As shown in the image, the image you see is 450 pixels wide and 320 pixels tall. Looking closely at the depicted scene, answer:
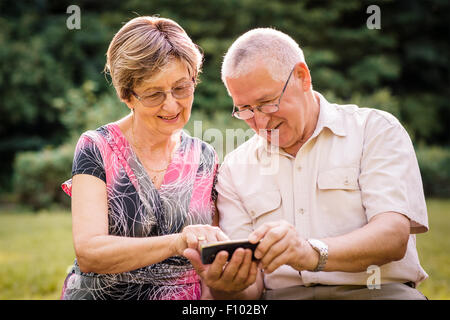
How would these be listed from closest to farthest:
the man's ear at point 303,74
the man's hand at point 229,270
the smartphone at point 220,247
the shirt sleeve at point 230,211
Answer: the smartphone at point 220,247 → the man's hand at point 229,270 → the man's ear at point 303,74 → the shirt sleeve at point 230,211

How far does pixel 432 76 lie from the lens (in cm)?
1934

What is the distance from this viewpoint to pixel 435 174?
1377 cm

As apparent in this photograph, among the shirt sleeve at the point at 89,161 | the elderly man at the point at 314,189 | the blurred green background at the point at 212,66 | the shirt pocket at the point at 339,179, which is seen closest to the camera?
the elderly man at the point at 314,189

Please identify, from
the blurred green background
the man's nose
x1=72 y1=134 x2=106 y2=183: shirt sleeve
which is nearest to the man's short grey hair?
the man's nose

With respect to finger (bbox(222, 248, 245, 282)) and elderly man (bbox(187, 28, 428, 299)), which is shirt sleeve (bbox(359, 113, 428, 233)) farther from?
finger (bbox(222, 248, 245, 282))

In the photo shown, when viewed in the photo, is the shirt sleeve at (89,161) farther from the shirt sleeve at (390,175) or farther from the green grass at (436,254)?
the green grass at (436,254)

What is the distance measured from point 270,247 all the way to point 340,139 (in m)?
0.89

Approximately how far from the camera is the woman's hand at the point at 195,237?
2.40 metres

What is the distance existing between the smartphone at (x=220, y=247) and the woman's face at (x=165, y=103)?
89 cm

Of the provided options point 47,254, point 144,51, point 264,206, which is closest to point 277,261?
point 264,206

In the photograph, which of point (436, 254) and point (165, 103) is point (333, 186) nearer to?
point (165, 103)

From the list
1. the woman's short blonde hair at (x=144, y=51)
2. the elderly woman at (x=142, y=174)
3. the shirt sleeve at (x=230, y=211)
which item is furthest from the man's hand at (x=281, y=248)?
the woman's short blonde hair at (x=144, y=51)

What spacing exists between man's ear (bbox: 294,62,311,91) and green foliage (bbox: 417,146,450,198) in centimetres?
1190
